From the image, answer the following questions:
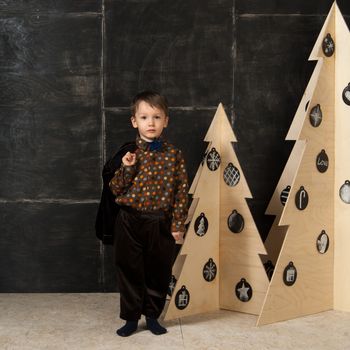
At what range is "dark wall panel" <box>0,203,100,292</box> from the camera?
3.36 metres

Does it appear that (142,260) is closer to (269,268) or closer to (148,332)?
(148,332)

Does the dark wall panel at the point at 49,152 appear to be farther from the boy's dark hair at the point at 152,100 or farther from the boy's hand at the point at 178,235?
the boy's hand at the point at 178,235

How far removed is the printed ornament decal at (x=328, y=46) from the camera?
2.99m

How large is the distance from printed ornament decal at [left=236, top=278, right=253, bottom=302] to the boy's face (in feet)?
2.91

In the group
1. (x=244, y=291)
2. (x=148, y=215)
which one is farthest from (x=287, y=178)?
(x=148, y=215)

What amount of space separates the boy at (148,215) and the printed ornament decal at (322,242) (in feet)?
2.32

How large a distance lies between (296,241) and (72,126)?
131 cm

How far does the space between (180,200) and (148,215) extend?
0.53ft

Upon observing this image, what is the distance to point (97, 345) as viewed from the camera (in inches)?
103

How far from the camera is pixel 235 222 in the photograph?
3.08m

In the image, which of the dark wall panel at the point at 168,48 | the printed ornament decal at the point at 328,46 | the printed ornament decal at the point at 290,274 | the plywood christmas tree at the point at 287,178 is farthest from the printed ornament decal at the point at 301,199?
the dark wall panel at the point at 168,48

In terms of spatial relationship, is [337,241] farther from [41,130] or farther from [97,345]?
[41,130]

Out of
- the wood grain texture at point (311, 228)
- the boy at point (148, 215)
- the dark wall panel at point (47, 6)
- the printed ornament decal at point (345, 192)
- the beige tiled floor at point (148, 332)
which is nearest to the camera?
the beige tiled floor at point (148, 332)

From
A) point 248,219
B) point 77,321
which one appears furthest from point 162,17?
point 77,321
